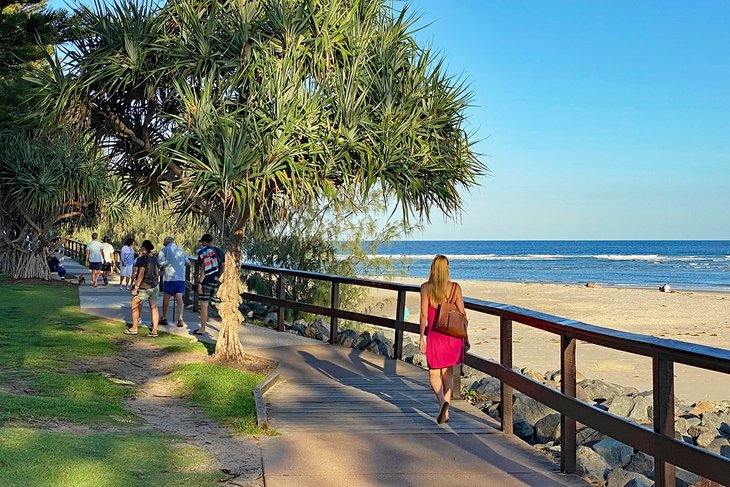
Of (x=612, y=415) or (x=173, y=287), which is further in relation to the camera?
(x=173, y=287)

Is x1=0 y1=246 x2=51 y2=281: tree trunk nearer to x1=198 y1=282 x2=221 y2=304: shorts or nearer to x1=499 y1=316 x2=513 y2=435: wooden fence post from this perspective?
x1=198 y1=282 x2=221 y2=304: shorts

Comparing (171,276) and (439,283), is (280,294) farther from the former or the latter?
(439,283)

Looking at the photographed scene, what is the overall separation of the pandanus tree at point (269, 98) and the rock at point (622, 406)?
12.1 ft

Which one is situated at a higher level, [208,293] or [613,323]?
[208,293]

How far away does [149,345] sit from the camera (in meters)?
12.8

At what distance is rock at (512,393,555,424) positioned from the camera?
31.8 feet

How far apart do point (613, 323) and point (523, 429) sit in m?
19.8

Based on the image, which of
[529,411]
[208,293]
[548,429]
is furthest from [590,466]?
[208,293]

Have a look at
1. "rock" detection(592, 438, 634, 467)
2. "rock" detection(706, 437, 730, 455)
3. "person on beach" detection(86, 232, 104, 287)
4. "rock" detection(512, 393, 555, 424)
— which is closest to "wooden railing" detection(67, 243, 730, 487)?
"rock" detection(592, 438, 634, 467)

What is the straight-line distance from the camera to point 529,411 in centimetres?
984

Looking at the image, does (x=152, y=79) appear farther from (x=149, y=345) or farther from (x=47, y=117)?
(x=149, y=345)

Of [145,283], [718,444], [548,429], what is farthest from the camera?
[145,283]

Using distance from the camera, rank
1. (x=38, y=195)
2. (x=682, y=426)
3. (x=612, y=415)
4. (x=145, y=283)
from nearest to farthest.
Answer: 1. (x=612, y=415)
2. (x=682, y=426)
3. (x=145, y=283)
4. (x=38, y=195)

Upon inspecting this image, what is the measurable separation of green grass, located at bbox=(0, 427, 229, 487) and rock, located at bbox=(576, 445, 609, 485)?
2817 mm
